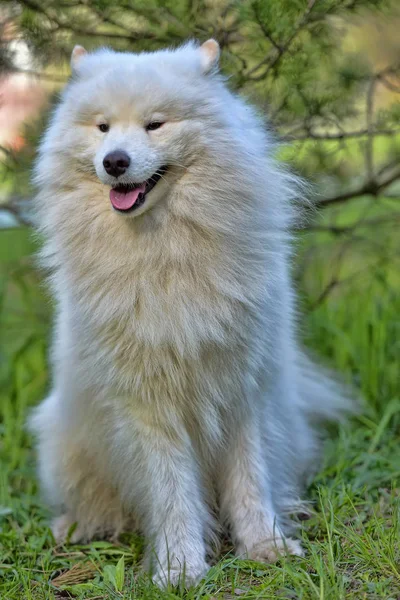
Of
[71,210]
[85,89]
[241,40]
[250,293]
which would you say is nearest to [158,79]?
[85,89]

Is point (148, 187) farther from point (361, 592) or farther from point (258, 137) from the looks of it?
point (361, 592)

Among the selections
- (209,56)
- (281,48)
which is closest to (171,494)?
(209,56)

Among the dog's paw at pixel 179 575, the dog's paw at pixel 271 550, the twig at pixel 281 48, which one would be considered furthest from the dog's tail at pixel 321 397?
the twig at pixel 281 48

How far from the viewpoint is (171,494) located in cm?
310

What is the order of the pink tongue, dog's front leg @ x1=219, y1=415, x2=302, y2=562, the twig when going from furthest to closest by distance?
the twig < dog's front leg @ x1=219, y1=415, x2=302, y2=562 < the pink tongue

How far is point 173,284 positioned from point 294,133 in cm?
165

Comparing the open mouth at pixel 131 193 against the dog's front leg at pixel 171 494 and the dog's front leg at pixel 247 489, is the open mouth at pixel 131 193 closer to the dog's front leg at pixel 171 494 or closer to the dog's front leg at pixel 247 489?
the dog's front leg at pixel 171 494

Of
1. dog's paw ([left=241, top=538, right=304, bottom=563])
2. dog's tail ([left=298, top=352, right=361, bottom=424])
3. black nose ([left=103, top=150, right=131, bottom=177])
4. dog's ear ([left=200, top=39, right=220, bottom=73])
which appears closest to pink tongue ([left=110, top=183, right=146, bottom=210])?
black nose ([left=103, top=150, right=131, bottom=177])

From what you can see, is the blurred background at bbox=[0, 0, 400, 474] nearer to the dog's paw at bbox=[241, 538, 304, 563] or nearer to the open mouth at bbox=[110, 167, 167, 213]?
the open mouth at bbox=[110, 167, 167, 213]

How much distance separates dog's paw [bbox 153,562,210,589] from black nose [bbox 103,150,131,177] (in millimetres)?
1354

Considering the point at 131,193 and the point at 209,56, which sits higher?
the point at 209,56

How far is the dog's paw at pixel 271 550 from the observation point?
306 centimetres

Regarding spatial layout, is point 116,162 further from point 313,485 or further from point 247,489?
point 313,485

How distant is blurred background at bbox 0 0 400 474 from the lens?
387 centimetres
